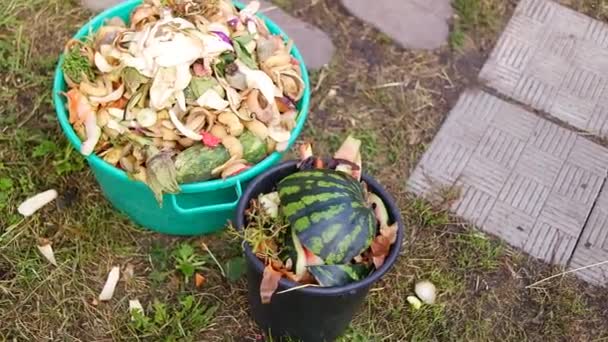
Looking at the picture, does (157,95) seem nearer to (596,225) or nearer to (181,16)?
(181,16)

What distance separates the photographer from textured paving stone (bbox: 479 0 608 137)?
Answer: 8.79ft

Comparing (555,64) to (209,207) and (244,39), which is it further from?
(209,207)

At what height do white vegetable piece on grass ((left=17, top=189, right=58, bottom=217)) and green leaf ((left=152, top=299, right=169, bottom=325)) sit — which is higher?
white vegetable piece on grass ((left=17, top=189, right=58, bottom=217))

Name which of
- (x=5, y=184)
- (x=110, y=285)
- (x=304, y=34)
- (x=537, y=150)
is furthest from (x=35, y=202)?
(x=537, y=150)

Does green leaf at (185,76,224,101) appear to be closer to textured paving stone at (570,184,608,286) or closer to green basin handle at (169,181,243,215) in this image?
green basin handle at (169,181,243,215)

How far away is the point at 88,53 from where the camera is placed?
6.46 ft

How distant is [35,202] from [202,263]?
0.55 m

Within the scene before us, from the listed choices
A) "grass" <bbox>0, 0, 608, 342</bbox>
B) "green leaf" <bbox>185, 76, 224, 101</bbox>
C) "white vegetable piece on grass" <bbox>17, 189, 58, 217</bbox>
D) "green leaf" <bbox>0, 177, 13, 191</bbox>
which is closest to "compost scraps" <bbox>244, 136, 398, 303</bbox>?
"green leaf" <bbox>185, 76, 224, 101</bbox>

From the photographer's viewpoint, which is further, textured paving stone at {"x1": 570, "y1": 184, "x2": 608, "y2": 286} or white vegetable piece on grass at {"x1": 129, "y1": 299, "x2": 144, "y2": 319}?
textured paving stone at {"x1": 570, "y1": 184, "x2": 608, "y2": 286}

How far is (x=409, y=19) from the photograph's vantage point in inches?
111

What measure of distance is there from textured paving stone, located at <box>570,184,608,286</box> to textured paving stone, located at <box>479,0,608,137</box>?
0.32 m

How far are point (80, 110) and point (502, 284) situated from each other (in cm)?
136

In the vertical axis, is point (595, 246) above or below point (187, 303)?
below

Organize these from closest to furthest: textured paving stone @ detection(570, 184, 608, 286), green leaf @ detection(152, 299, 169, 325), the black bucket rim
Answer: the black bucket rim < green leaf @ detection(152, 299, 169, 325) < textured paving stone @ detection(570, 184, 608, 286)
